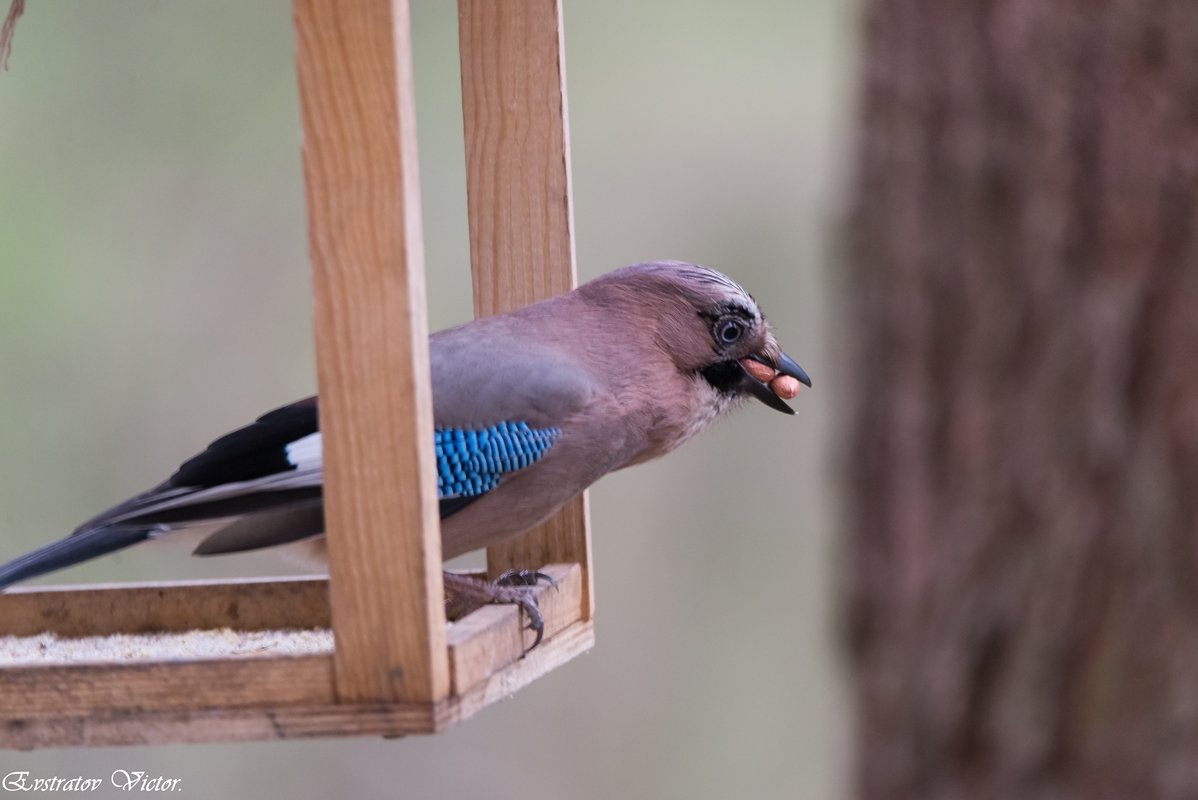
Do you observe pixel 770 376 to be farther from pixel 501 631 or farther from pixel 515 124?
pixel 501 631

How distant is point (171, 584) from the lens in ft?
11.9

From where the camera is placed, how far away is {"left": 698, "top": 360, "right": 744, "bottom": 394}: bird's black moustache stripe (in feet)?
13.1

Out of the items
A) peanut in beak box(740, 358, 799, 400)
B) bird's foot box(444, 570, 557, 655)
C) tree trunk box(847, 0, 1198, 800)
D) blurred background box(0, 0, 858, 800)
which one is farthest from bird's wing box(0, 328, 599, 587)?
blurred background box(0, 0, 858, 800)

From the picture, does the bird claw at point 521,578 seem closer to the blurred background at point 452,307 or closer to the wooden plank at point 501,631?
the wooden plank at point 501,631

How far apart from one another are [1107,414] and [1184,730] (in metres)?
0.46

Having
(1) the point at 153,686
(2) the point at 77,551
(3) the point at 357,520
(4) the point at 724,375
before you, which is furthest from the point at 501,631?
(4) the point at 724,375

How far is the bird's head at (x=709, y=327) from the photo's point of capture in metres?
3.92

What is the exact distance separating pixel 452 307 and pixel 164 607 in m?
4.07

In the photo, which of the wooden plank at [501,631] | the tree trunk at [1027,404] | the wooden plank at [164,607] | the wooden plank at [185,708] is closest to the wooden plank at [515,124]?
the wooden plank at [501,631]

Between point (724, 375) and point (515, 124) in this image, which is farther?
point (724, 375)

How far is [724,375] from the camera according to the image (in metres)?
4.00

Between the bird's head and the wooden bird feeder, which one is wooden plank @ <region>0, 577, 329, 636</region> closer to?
the wooden bird feeder

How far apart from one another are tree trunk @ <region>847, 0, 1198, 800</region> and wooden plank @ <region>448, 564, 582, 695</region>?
2.30ft

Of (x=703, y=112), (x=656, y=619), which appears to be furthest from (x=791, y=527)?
(x=703, y=112)
